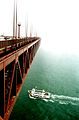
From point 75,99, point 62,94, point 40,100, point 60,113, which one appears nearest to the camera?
point 60,113

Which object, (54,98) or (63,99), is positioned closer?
(54,98)

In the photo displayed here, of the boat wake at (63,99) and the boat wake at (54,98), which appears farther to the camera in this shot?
the boat wake at (54,98)

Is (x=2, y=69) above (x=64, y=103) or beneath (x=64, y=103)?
above

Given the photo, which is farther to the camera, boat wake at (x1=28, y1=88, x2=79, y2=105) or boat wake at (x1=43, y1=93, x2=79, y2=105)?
boat wake at (x1=28, y1=88, x2=79, y2=105)

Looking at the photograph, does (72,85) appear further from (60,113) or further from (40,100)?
(60,113)

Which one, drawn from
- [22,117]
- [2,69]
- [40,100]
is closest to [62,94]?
[40,100]

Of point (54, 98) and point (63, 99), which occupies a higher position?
point (54, 98)

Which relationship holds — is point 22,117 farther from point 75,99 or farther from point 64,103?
point 75,99

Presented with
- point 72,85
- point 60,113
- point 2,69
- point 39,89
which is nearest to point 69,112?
point 60,113

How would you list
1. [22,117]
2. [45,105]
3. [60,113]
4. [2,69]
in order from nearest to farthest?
[2,69] < [22,117] < [60,113] < [45,105]

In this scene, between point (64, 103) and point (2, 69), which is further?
point (64, 103)
